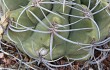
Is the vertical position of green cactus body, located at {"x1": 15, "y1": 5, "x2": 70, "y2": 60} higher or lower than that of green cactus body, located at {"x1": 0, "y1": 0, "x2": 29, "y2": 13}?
lower

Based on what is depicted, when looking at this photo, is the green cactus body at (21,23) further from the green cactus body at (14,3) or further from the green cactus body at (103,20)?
the green cactus body at (103,20)

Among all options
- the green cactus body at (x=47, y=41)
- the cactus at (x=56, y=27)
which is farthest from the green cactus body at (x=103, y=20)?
the green cactus body at (x=47, y=41)

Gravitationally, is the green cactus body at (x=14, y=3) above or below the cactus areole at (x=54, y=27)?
above

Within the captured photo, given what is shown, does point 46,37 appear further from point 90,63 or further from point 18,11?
point 90,63

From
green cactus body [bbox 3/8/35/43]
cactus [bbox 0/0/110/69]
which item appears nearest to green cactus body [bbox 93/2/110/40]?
cactus [bbox 0/0/110/69]

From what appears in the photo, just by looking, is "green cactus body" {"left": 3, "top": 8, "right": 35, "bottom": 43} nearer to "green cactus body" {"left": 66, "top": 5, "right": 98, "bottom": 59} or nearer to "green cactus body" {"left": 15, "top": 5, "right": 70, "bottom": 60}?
"green cactus body" {"left": 15, "top": 5, "right": 70, "bottom": 60}

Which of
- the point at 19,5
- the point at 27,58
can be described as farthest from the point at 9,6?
the point at 27,58

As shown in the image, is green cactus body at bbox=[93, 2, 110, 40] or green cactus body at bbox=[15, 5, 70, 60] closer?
green cactus body at bbox=[15, 5, 70, 60]

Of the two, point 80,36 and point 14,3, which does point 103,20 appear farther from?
point 14,3
